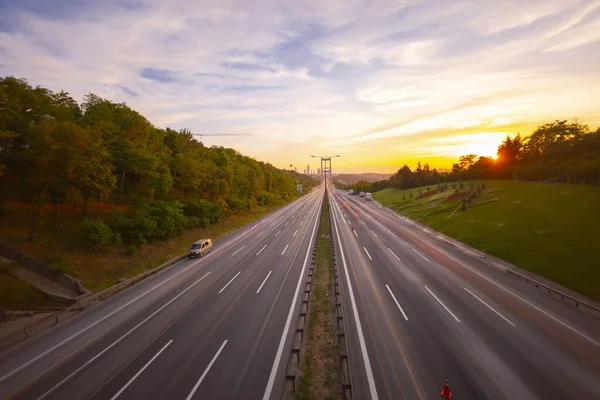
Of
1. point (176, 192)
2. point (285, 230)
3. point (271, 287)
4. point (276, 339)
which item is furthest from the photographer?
point (285, 230)

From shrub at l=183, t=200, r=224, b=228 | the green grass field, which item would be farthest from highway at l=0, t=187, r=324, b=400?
Result: the green grass field

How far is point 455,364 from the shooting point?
12.3 m

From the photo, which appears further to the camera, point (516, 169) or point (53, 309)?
point (516, 169)

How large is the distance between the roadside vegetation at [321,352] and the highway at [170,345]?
109 cm

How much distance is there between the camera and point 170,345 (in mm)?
14203

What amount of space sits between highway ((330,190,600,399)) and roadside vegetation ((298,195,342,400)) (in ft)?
2.96

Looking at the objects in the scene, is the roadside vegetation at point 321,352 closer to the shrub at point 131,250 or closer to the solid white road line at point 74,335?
the solid white road line at point 74,335

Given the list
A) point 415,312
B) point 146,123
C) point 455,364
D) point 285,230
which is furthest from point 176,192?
point 455,364

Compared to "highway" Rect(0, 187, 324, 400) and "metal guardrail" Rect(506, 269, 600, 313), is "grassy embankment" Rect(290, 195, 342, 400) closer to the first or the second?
"highway" Rect(0, 187, 324, 400)

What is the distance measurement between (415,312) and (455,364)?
503cm

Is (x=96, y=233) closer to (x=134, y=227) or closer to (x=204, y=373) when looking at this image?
(x=134, y=227)

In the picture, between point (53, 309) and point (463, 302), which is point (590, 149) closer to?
point (463, 302)

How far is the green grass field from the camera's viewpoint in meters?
23.2

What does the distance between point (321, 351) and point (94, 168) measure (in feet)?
84.1
